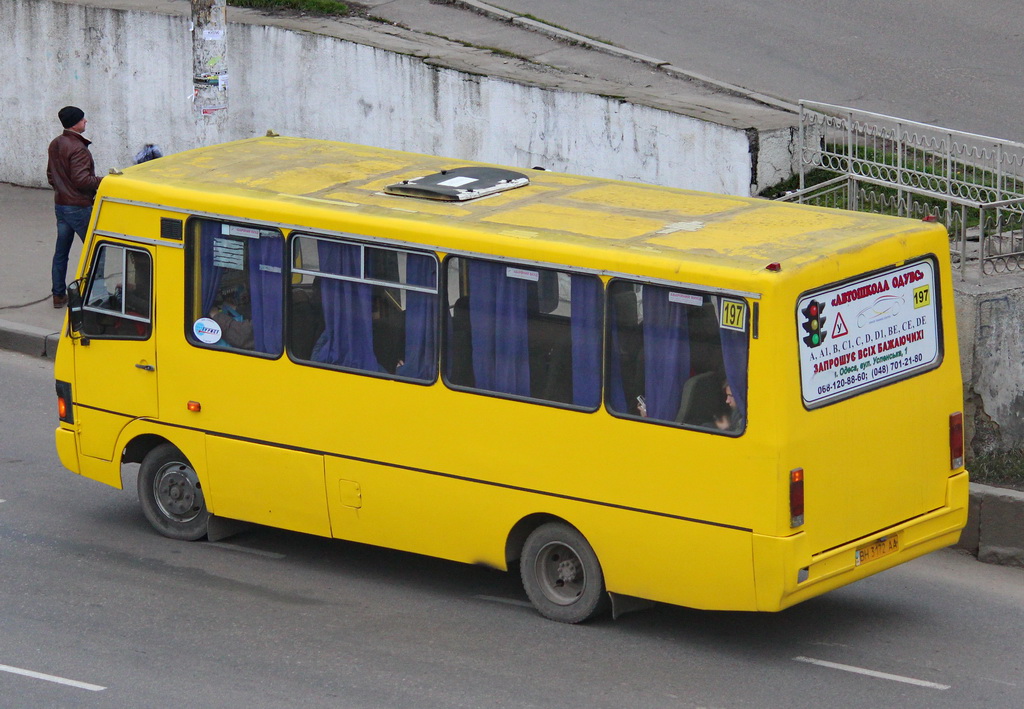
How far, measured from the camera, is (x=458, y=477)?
29.0 feet

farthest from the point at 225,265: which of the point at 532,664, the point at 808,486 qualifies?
the point at 808,486

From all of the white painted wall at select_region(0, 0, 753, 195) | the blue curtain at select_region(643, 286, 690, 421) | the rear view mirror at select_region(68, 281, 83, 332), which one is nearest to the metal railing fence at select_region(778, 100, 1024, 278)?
the white painted wall at select_region(0, 0, 753, 195)

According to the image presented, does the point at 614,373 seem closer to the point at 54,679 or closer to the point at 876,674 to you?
the point at 876,674

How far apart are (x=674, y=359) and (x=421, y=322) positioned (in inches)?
61.0

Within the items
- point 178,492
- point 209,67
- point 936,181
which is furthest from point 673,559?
point 209,67

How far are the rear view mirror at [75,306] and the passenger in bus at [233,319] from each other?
1.11 metres

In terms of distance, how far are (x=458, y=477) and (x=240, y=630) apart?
1.40 metres

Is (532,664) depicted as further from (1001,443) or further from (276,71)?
(276,71)

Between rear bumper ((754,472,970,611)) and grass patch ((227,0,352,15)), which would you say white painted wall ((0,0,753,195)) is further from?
rear bumper ((754,472,970,611))

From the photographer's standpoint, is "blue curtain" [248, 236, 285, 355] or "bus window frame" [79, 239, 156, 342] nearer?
"blue curtain" [248, 236, 285, 355]

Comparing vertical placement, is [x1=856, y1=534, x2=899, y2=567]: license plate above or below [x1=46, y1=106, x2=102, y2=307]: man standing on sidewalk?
below

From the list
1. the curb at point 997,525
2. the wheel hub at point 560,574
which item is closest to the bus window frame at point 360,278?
the wheel hub at point 560,574

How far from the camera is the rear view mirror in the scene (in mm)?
10195

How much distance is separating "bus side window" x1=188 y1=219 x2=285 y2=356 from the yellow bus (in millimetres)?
16
